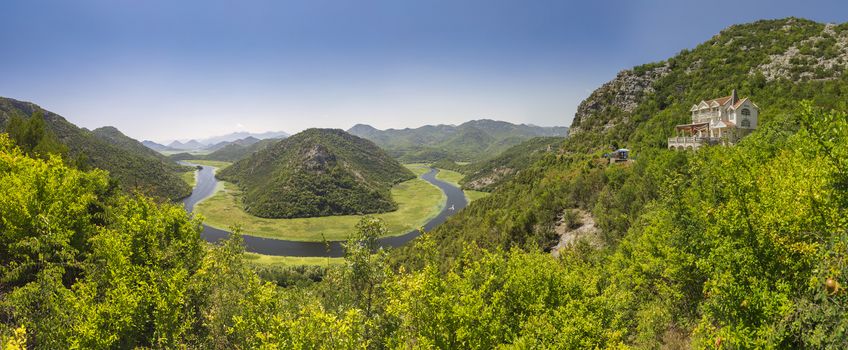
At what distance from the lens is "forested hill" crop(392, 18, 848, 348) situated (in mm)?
10992

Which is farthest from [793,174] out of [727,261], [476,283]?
[476,283]

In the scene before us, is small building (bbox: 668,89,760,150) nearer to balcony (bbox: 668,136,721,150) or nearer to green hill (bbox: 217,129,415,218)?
balcony (bbox: 668,136,721,150)

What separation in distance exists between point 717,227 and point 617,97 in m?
Answer: 100

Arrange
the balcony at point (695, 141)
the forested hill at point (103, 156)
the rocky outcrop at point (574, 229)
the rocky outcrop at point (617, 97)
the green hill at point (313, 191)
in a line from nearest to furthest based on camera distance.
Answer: the rocky outcrop at point (574, 229) → the balcony at point (695, 141) → the rocky outcrop at point (617, 97) → the forested hill at point (103, 156) → the green hill at point (313, 191)

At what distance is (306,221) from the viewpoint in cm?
14300

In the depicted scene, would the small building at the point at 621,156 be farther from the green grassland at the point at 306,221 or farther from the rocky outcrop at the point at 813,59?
the green grassland at the point at 306,221

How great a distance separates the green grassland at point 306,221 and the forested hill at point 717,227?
5478cm

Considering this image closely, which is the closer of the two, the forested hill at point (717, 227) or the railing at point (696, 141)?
the forested hill at point (717, 227)

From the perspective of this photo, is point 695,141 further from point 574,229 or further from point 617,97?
point 617,97

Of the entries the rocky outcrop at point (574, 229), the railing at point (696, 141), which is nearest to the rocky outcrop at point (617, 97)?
the railing at point (696, 141)

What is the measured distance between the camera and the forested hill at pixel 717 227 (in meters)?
11.0

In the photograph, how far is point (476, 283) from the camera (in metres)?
21.7

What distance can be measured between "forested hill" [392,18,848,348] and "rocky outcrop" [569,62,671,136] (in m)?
14.1

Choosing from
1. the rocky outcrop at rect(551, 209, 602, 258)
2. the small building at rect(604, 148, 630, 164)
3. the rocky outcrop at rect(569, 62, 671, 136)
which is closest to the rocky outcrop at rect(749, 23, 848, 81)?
the rocky outcrop at rect(569, 62, 671, 136)
